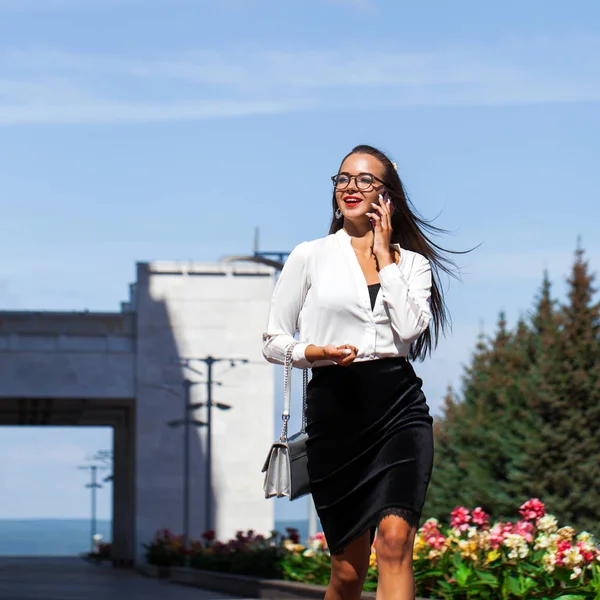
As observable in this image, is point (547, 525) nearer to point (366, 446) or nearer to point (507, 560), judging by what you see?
point (507, 560)

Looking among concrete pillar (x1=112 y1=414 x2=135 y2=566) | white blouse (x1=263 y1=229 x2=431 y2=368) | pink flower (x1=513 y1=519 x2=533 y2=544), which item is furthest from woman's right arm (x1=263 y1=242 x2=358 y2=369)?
concrete pillar (x1=112 y1=414 x2=135 y2=566)

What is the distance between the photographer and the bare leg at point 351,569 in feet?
19.8

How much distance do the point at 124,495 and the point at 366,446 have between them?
221ft

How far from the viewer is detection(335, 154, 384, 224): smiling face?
6.37 metres

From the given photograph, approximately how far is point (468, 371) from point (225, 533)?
40.4 ft

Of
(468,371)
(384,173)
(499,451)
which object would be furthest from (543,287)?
(384,173)

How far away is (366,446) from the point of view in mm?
5980

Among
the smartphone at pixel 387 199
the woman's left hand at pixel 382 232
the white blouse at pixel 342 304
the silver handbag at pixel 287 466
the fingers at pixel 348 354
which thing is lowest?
the silver handbag at pixel 287 466

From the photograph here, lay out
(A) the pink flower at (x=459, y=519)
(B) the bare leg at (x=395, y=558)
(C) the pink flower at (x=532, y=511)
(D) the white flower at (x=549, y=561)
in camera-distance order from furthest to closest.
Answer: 1. (A) the pink flower at (x=459, y=519)
2. (C) the pink flower at (x=532, y=511)
3. (D) the white flower at (x=549, y=561)
4. (B) the bare leg at (x=395, y=558)

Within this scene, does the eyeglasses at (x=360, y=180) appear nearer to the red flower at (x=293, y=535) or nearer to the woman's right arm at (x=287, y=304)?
the woman's right arm at (x=287, y=304)

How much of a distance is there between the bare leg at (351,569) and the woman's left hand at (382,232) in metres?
1.09

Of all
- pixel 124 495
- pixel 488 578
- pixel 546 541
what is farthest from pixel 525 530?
pixel 124 495

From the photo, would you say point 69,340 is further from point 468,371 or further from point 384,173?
point 384,173

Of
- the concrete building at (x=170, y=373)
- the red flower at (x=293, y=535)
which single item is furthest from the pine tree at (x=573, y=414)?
the concrete building at (x=170, y=373)
